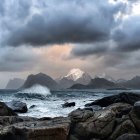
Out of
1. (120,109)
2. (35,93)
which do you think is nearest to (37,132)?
(120,109)

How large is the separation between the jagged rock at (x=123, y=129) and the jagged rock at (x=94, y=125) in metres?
0.31

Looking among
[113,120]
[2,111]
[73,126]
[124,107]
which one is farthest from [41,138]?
[2,111]

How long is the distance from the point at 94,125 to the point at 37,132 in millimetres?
3147

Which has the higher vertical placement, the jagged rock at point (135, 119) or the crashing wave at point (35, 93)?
the crashing wave at point (35, 93)

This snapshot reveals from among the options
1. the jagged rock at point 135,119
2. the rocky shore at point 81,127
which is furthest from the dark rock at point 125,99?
the jagged rock at point 135,119

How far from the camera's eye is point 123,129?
64.2 ft

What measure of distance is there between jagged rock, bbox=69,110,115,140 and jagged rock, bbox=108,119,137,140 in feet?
1.01

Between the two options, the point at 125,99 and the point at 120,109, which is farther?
the point at 125,99

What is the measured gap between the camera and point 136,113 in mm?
19859

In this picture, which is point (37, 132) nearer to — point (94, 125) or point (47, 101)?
point (94, 125)

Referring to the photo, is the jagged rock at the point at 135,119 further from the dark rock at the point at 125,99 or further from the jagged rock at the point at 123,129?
the dark rock at the point at 125,99

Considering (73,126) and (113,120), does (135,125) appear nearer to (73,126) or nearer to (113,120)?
(113,120)

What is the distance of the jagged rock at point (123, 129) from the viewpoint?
19453 millimetres

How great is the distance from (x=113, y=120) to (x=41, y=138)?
13.3 ft
